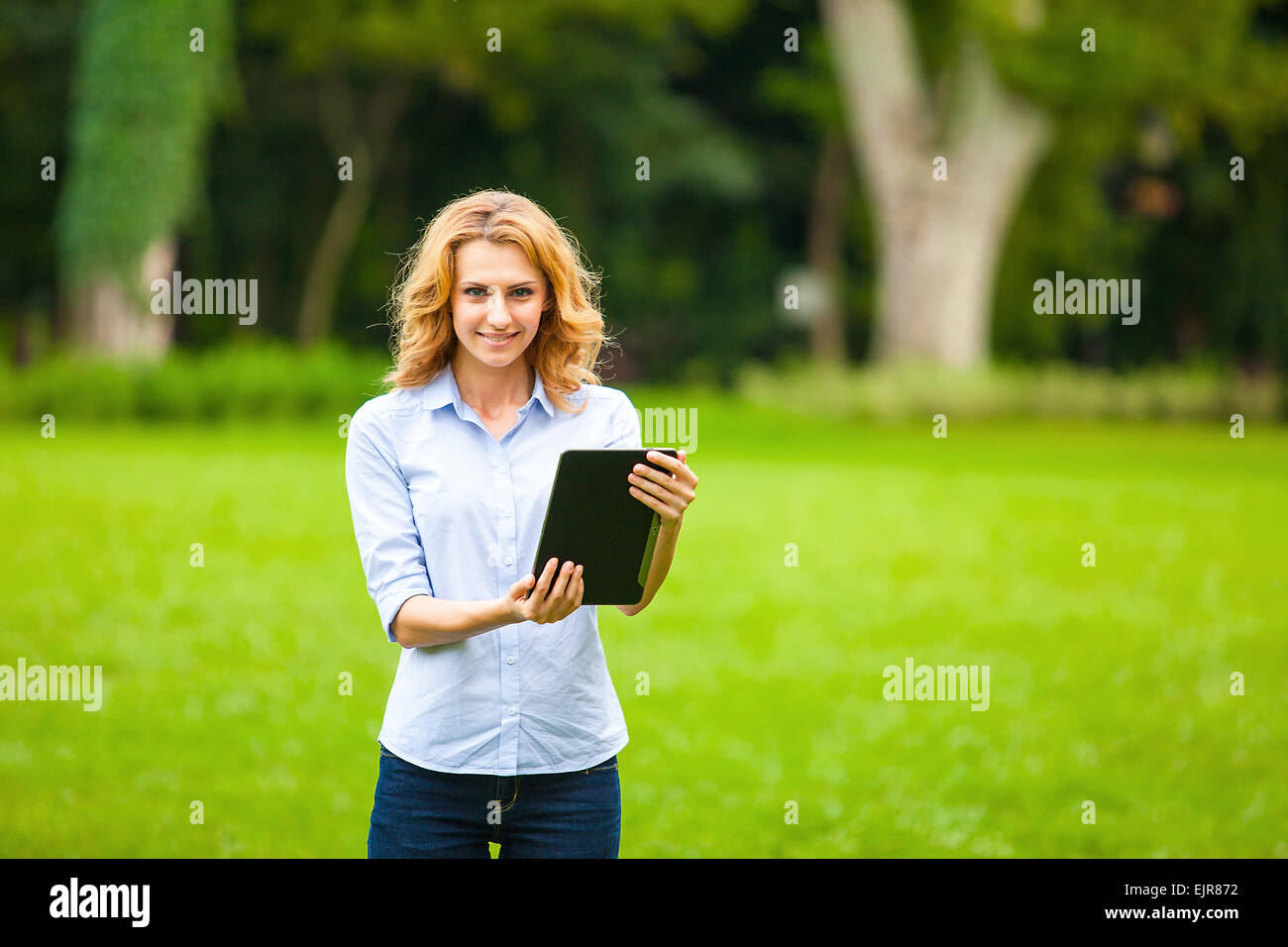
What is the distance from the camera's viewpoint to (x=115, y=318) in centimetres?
2553

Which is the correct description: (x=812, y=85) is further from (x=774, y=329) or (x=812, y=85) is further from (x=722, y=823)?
(x=722, y=823)

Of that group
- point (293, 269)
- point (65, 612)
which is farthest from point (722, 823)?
point (293, 269)

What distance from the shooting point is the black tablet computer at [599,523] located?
2.96 metres

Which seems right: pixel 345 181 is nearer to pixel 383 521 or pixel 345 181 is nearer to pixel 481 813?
pixel 383 521

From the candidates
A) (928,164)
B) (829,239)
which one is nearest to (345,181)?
(829,239)

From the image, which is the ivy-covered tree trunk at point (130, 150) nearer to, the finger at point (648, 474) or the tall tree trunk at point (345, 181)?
the tall tree trunk at point (345, 181)

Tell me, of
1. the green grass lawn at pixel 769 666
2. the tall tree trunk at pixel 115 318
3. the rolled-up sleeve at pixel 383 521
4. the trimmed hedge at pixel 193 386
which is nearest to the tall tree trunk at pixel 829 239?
the trimmed hedge at pixel 193 386

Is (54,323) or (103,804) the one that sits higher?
(54,323)

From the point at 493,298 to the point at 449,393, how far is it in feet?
0.80

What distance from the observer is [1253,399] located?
26.0 m

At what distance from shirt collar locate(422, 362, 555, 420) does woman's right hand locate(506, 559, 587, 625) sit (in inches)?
17.5

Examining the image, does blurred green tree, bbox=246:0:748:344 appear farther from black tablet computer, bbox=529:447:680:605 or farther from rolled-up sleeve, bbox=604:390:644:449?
black tablet computer, bbox=529:447:680:605

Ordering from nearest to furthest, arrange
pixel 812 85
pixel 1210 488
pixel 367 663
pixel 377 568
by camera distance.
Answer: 1. pixel 377 568
2. pixel 367 663
3. pixel 1210 488
4. pixel 812 85

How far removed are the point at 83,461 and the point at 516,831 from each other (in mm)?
16334
